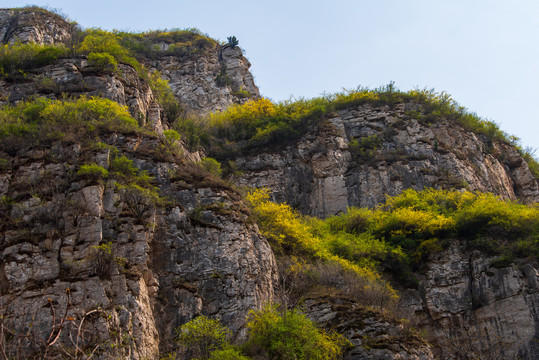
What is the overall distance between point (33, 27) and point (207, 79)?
1466 cm

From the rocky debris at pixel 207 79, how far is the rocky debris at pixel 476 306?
82.5 feet

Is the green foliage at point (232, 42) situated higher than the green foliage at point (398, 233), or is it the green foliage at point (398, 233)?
the green foliage at point (232, 42)

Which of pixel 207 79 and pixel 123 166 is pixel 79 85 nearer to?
pixel 123 166

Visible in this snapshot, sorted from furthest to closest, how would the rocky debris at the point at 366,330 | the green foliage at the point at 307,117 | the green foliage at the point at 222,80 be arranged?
1. the green foliage at the point at 222,80
2. the green foliage at the point at 307,117
3. the rocky debris at the point at 366,330

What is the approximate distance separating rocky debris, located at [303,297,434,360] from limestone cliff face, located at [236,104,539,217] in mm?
12890

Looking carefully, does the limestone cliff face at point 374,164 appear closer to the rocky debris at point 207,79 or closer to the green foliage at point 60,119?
the rocky debris at point 207,79

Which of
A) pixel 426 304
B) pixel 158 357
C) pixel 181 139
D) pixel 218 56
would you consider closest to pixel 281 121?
pixel 181 139

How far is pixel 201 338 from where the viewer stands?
62.2ft

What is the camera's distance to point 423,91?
43.8m

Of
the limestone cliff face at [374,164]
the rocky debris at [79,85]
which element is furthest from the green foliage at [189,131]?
the limestone cliff face at [374,164]

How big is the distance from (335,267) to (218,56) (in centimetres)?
3261

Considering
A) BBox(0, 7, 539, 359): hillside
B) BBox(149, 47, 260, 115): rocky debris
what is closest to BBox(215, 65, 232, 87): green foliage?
BBox(149, 47, 260, 115): rocky debris

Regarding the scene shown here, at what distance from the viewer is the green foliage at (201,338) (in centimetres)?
1891

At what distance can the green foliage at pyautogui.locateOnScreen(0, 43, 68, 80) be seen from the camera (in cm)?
3147
